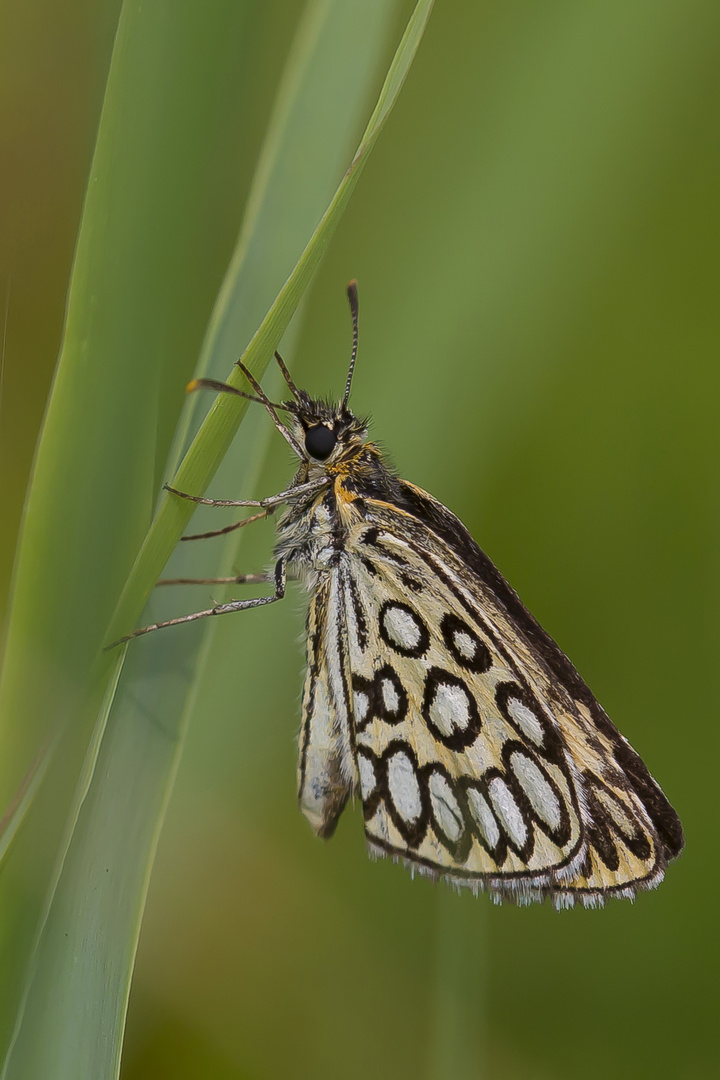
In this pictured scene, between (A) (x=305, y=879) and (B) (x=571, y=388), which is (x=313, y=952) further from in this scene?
(B) (x=571, y=388)

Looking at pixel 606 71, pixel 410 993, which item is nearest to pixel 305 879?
pixel 410 993

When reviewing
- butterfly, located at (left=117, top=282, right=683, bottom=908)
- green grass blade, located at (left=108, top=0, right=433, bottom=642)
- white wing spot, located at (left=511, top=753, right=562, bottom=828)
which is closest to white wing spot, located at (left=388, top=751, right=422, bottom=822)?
butterfly, located at (left=117, top=282, right=683, bottom=908)

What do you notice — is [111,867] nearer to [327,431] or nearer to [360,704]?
→ [360,704]

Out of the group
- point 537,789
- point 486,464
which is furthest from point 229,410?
point 486,464

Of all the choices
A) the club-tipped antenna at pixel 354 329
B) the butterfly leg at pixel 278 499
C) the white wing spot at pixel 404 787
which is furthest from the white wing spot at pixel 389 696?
the club-tipped antenna at pixel 354 329

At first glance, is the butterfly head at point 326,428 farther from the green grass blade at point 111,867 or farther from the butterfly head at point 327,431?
the green grass blade at point 111,867

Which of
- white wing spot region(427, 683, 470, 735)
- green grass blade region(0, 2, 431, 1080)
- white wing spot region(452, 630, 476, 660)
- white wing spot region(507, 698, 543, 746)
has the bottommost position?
green grass blade region(0, 2, 431, 1080)

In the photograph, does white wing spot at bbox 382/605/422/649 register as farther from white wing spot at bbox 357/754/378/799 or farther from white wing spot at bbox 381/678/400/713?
white wing spot at bbox 357/754/378/799

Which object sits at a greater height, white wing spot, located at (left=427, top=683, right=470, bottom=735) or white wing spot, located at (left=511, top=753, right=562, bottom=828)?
white wing spot, located at (left=427, top=683, right=470, bottom=735)
